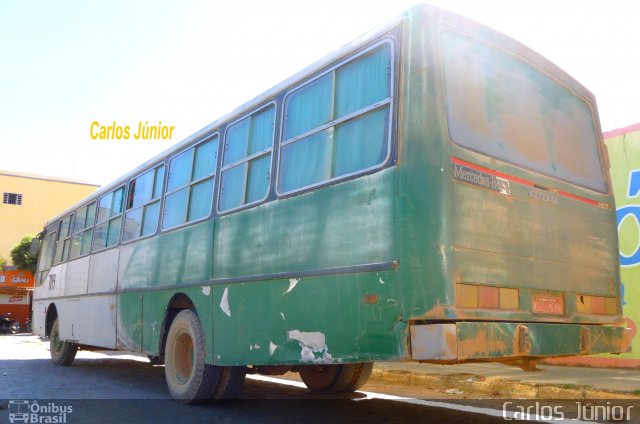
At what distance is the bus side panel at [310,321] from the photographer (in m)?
3.81

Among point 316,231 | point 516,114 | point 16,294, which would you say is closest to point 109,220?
point 316,231

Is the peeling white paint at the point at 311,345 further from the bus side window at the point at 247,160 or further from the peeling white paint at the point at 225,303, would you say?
the bus side window at the point at 247,160

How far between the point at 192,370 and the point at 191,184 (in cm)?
214

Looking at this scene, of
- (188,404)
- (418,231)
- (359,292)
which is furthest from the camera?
(188,404)

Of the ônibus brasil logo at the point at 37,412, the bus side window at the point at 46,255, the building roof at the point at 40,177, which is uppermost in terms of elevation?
the building roof at the point at 40,177

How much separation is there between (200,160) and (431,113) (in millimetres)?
3505

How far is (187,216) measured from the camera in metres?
6.64

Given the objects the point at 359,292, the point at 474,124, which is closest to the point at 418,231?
the point at 359,292

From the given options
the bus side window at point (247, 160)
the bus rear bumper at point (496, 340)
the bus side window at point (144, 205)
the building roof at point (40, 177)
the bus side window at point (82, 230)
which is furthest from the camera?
the building roof at point (40, 177)

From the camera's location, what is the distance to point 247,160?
223 inches

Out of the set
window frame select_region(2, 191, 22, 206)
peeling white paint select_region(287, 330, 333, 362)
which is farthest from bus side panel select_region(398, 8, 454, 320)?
window frame select_region(2, 191, 22, 206)

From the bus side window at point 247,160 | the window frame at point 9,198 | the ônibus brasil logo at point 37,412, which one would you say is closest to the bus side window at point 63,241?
the ônibus brasil logo at point 37,412

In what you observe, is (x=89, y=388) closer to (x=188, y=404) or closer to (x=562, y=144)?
(x=188, y=404)

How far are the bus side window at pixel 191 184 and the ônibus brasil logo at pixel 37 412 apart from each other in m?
2.34
